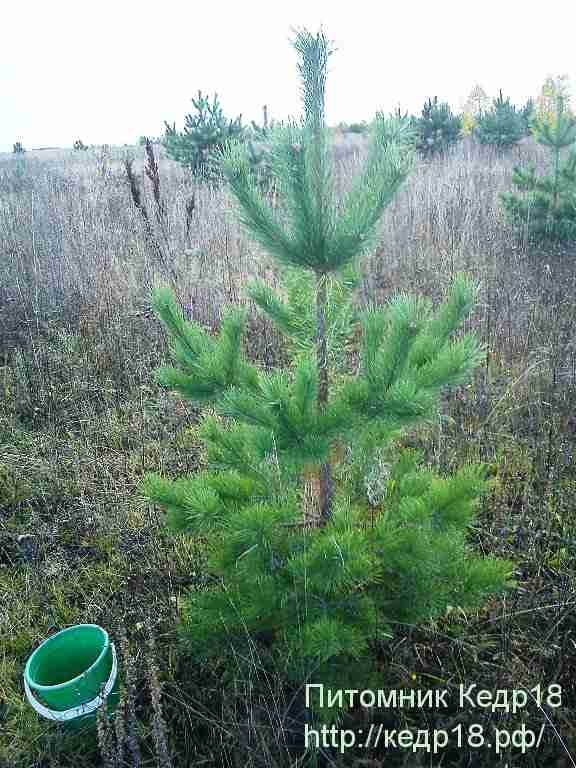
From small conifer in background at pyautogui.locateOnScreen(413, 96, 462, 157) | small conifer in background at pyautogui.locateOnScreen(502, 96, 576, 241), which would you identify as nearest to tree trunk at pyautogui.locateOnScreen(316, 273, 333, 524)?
small conifer in background at pyautogui.locateOnScreen(502, 96, 576, 241)

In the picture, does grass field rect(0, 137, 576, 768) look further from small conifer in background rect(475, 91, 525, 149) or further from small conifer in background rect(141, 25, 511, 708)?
small conifer in background rect(475, 91, 525, 149)

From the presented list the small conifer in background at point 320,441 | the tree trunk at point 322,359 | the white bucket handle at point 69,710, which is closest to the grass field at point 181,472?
the white bucket handle at point 69,710

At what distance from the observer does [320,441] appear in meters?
1.35

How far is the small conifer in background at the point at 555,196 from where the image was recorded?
5.05 metres

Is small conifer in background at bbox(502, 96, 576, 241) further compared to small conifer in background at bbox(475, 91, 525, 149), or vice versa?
small conifer in background at bbox(475, 91, 525, 149)

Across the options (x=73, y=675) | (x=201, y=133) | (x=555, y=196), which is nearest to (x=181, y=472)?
(x=73, y=675)

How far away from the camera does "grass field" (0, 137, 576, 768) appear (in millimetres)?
1577

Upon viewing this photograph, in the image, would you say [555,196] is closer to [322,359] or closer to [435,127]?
[322,359]

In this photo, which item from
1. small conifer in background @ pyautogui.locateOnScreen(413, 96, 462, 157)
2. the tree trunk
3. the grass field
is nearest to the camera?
the tree trunk

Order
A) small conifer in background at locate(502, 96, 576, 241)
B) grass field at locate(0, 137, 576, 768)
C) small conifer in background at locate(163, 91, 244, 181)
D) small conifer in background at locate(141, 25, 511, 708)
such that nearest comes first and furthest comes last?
small conifer in background at locate(141, 25, 511, 708), grass field at locate(0, 137, 576, 768), small conifer in background at locate(502, 96, 576, 241), small conifer in background at locate(163, 91, 244, 181)

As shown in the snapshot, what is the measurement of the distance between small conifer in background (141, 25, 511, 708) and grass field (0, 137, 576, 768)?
197 mm

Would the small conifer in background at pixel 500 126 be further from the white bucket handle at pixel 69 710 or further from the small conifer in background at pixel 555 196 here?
the white bucket handle at pixel 69 710

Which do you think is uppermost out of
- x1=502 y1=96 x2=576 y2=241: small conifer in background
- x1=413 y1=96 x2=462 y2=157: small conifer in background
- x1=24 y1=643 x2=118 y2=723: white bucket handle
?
x1=413 y1=96 x2=462 y2=157: small conifer in background

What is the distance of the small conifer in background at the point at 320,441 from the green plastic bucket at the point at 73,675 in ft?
0.91
